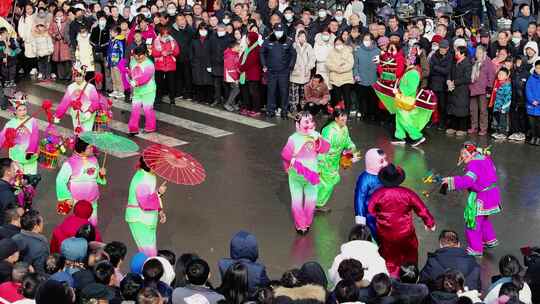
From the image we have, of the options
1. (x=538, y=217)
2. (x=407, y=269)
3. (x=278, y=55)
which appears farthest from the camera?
(x=278, y=55)

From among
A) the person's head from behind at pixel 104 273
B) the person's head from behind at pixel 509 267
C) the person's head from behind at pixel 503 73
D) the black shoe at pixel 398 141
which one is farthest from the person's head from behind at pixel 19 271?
the person's head from behind at pixel 503 73

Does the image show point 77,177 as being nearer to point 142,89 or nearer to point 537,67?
point 142,89

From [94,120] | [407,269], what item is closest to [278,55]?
[94,120]

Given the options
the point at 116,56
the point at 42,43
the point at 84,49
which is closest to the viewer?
the point at 116,56

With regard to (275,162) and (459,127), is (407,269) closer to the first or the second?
(275,162)

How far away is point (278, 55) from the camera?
19.2 metres

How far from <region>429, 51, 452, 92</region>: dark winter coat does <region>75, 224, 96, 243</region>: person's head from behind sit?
9.09 metres

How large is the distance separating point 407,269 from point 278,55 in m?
10.0

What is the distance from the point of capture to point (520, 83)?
57.7ft

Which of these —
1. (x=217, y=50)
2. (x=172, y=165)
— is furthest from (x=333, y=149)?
(x=217, y=50)

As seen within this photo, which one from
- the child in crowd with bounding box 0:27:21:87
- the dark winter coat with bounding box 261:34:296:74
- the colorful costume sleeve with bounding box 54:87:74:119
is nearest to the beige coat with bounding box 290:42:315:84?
the dark winter coat with bounding box 261:34:296:74

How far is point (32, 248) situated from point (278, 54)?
941cm

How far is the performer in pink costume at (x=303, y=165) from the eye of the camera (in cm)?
1348

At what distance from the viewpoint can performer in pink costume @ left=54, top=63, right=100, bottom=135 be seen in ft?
52.6
